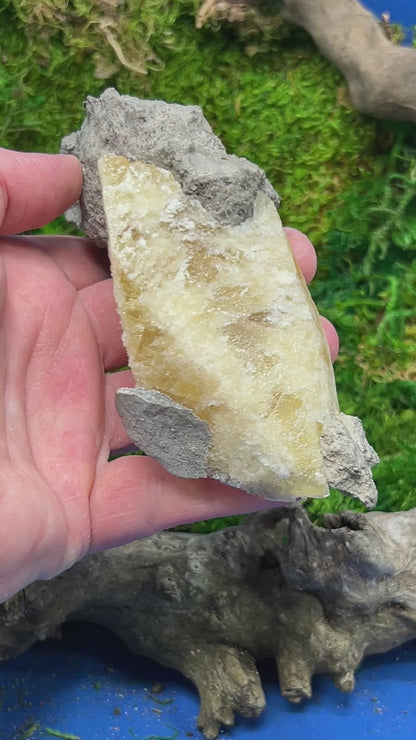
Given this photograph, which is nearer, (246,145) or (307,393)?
(307,393)

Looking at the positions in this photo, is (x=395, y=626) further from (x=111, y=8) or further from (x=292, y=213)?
(x=111, y=8)

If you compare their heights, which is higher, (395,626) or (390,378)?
(390,378)

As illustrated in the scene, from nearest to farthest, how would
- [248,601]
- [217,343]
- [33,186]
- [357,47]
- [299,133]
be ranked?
1. [217,343]
2. [33,186]
3. [248,601]
4. [357,47]
5. [299,133]

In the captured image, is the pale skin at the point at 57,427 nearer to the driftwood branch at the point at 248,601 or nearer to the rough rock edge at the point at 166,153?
the rough rock edge at the point at 166,153

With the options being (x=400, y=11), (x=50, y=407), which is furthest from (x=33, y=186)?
(x=400, y=11)

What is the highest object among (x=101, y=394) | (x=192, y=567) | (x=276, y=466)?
(x=276, y=466)

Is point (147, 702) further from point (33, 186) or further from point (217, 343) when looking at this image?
point (33, 186)

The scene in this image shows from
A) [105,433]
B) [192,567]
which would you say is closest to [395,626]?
[192,567]

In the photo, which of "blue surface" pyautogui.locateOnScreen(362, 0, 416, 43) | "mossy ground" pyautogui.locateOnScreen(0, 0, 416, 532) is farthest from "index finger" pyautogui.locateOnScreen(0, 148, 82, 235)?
"blue surface" pyautogui.locateOnScreen(362, 0, 416, 43)
